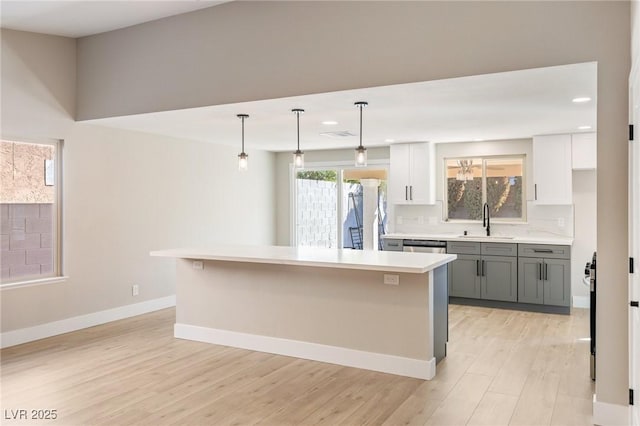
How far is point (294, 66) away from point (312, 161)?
4.38m

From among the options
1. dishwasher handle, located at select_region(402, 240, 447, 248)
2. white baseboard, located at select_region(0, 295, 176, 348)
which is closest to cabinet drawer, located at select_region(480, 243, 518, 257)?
dishwasher handle, located at select_region(402, 240, 447, 248)

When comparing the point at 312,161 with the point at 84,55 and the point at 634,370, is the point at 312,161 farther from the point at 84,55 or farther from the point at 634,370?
the point at 634,370

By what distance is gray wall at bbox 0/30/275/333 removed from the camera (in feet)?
15.6

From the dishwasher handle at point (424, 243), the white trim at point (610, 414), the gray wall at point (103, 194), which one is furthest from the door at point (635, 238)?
the gray wall at point (103, 194)

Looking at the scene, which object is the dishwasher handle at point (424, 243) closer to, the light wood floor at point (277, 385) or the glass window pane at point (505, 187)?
the glass window pane at point (505, 187)

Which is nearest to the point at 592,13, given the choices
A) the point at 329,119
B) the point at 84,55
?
the point at 329,119

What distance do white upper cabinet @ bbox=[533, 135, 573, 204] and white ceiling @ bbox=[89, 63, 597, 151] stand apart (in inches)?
7.9

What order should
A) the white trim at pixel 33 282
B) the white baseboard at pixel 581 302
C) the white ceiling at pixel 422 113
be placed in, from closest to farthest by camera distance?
the white ceiling at pixel 422 113
the white trim at pixel 33 282
the white baseboard at pixel 581 302

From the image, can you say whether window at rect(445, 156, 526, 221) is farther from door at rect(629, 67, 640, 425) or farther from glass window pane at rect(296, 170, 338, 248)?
door at rect(629, 67, 640, 425)

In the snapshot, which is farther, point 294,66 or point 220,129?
point 220,129

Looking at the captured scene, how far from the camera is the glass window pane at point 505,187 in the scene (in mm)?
6723

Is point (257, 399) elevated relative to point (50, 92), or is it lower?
Answer: lower

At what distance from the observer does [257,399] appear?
338 centimetres

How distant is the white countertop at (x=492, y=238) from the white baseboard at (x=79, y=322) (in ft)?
10.7
